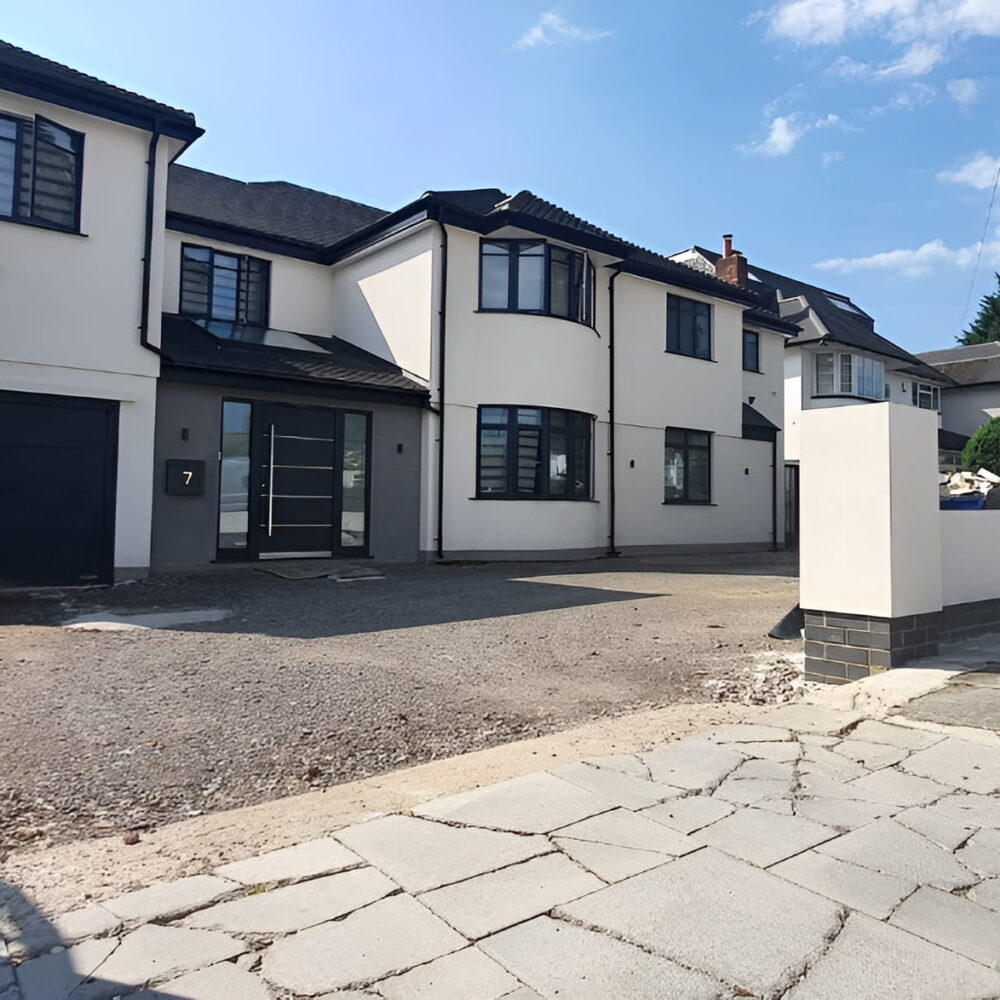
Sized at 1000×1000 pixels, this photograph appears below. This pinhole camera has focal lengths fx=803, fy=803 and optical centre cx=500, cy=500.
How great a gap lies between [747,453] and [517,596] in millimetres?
11371

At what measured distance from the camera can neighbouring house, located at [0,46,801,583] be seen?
34.9ft

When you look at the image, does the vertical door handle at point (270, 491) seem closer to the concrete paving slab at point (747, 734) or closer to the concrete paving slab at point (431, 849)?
the concrete paving slab at point (747, 734)

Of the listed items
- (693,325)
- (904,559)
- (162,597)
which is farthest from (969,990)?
(693,325)

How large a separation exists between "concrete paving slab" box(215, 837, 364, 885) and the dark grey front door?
33.3 feet

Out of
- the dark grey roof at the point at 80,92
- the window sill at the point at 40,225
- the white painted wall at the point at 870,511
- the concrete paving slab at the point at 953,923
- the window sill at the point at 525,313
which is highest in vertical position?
the dark grey roof at the point at 80,92

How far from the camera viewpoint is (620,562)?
52.0 feet

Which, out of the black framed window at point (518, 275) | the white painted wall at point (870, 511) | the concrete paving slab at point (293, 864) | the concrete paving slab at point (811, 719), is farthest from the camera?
the black framed window at point (518, 275)

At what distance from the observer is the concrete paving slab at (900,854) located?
2.83m

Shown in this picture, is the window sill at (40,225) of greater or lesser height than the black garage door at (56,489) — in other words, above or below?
above

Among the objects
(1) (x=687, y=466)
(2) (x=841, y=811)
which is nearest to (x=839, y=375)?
(1) (x=687, y=466)

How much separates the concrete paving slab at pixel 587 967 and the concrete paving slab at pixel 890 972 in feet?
0.99

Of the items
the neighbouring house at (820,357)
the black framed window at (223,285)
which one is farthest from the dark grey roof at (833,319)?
the black framed window at (223,285)

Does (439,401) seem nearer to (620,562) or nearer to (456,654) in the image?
(620,562)

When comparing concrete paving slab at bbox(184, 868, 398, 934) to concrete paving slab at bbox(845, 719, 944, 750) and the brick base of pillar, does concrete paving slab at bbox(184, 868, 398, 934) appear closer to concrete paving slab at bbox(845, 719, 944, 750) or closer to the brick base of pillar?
concrete paving slab at bbox(845, 719, 944, 750)
